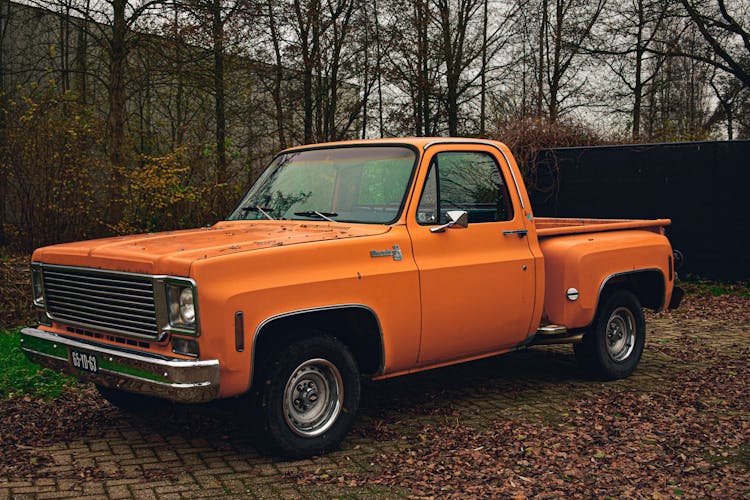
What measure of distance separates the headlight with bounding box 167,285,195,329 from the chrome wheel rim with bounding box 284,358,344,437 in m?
0.79

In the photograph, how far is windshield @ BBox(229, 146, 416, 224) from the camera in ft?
19.5

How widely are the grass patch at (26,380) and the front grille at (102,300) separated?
1332 millimetres

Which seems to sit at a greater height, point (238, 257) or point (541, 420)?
point (238, 257)

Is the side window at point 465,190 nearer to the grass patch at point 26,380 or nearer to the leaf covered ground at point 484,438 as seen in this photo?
the leaf covered ground at point 484,438

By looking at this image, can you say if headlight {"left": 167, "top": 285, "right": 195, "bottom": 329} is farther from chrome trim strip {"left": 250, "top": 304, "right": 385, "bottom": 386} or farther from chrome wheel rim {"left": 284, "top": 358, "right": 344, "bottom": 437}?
chrome wheel rim {"left": 284, "top": 358, "right": 344, "bottom": 437}

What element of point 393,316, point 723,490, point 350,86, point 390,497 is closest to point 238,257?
point 393,316

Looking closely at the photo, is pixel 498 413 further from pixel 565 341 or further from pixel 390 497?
pixel 390 497

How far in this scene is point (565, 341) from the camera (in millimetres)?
6930

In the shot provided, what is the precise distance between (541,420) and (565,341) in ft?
3.39

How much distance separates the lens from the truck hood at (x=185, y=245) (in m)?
4.75

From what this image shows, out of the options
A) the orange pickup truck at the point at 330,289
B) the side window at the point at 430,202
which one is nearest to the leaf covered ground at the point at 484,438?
the orange pickup truck at the point at 330,289

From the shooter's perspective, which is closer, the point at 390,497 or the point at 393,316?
the point at 390,497

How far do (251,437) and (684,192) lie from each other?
34.0 feet

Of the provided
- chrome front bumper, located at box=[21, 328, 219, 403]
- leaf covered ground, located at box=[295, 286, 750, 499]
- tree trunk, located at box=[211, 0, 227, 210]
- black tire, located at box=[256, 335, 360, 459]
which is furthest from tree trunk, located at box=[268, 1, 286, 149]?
black tire, located at box=[256, 335, 360, 459]
